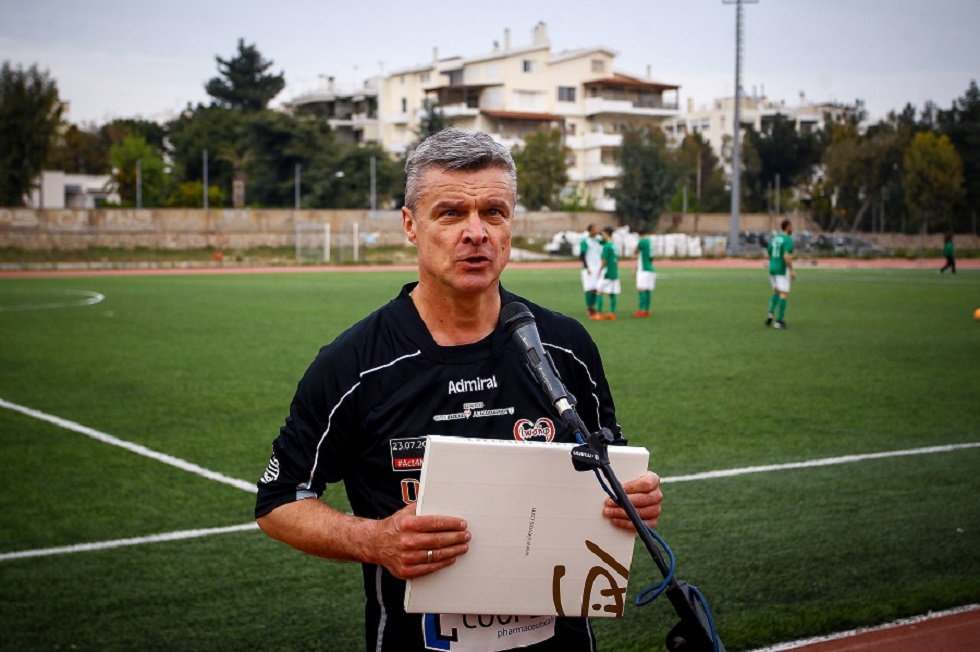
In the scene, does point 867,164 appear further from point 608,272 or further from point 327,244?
point 608,272

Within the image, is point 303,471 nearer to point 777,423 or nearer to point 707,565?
point 707,565

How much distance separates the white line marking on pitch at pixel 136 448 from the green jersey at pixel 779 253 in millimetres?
14524

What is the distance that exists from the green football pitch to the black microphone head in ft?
10.2

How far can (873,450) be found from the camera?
33.6ft

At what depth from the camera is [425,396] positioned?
296 centimetres

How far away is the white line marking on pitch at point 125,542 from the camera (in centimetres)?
715

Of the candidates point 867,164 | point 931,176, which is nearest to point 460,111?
point 867,164

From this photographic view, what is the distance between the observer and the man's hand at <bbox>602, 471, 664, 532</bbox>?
263 cm

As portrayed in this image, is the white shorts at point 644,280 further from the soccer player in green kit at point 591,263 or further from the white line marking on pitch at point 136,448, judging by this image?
the white line marking on pitch at point 136,448

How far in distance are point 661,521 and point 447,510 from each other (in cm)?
532

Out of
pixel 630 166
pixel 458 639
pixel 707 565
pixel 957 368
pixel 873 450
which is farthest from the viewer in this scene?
pixel 630 166

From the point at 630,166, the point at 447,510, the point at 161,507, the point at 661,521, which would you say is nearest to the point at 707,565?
the point at 661,521

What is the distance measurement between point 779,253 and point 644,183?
192ft

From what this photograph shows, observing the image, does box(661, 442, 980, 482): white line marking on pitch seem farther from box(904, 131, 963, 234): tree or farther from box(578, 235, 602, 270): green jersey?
Result: box(904, 131, 963, 234): tree
